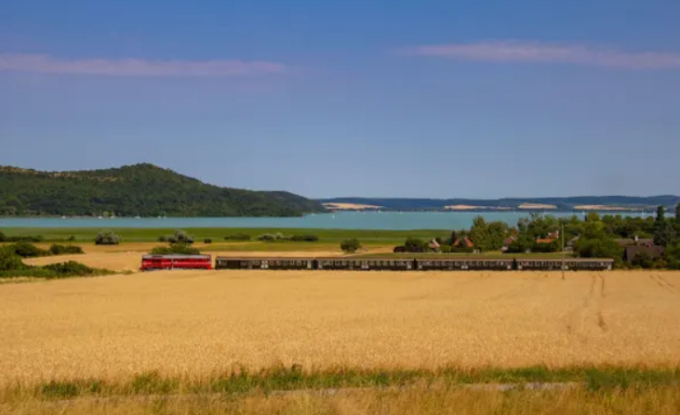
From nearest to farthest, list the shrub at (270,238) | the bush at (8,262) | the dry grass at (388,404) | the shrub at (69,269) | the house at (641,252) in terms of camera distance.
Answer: the dry grass at (388,404)
the bush at (8,262)
the shrub at (69,269)
the house at (641,252)
the shrub at (270,238)

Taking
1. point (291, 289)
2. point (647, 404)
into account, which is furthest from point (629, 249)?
point (647, 404)

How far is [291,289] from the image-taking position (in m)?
56.4

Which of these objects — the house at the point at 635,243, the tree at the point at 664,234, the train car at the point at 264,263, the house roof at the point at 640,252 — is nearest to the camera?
the train car at the point at 264,263

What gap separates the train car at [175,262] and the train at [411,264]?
1.68 meters

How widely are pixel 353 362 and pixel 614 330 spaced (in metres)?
14.5

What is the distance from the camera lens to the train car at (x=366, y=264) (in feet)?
265

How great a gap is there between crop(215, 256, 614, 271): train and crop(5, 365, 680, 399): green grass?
61337 millimetres

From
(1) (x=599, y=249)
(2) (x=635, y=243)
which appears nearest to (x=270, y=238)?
(2) (x=635, y=243)

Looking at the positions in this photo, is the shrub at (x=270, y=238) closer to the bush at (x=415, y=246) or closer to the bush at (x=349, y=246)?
the bush at (x=349, y=246)

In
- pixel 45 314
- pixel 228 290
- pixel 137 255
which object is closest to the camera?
pixel 45 314

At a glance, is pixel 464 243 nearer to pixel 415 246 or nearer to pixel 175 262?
pixel 415 246

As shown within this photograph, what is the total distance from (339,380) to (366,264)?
211ft

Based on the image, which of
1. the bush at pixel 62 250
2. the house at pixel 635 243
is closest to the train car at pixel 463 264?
the house at pixel 635 243

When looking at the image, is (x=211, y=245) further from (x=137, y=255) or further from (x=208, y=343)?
(x=208, y=343)
